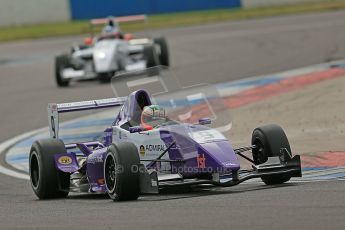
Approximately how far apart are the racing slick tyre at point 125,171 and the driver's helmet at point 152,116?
2.95ft

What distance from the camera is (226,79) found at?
81.4 feet

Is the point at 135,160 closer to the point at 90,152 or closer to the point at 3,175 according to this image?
the point at 90,152

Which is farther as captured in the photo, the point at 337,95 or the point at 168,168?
the point at 337,95

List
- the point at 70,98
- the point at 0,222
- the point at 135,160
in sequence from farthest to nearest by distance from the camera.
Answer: the point at 70,98, the point at 135,160, the point at 0,222

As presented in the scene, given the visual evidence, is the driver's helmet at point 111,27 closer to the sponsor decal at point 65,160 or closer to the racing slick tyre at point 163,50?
the racing slick tyre at point 163,50

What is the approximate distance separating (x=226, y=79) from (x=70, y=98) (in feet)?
12.5

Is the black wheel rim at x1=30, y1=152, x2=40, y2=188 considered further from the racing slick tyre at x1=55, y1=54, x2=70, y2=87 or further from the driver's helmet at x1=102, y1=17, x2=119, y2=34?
the driver's helmet at x1=102, y1=17, x2=119, y2=34

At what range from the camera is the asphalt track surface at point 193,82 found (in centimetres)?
871

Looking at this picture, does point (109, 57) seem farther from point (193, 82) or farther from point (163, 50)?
point (193, 82)

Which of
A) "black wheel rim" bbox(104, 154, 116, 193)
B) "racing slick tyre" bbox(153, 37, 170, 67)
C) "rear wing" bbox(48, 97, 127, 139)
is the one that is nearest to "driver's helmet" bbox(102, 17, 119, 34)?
"racing slick tyre" bbox(153, 37, 170, 67)

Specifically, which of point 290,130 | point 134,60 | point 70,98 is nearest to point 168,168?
point 290,130

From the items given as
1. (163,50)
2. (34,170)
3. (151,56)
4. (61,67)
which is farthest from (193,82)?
(34,170)

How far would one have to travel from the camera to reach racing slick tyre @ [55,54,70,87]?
25.9 metres

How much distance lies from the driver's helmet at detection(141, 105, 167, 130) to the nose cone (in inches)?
37.4
